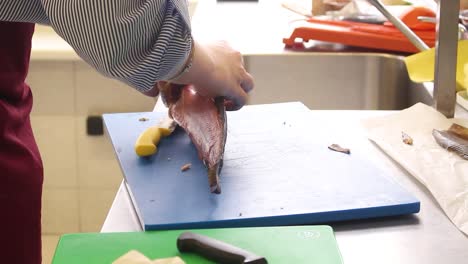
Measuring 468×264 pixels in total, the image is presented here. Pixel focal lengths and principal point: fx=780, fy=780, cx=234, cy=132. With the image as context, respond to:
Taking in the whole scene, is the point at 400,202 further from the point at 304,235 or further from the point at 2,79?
the point at 2,79

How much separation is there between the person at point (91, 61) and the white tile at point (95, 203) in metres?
1.07

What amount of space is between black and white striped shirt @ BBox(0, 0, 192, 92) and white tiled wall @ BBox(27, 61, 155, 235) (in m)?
1.23

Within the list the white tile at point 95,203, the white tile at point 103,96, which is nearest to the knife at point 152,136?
the white tile at point 103,96

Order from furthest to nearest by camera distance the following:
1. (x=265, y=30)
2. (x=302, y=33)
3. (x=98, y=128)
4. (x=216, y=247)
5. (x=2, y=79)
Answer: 1. (x=98, y=128)
2. (x=265, y=30)
3. (x=302, y=33)
4. (x=2, y=79)
5. (x=216, y=247)

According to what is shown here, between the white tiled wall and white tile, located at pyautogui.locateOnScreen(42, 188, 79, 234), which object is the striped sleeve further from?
white tile, located at pyautogui.locateOnScreen(42, 188, 79, 234)

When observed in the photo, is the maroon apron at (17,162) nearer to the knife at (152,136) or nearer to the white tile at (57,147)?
the knife at (152,136)

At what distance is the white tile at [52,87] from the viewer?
196 centimetres

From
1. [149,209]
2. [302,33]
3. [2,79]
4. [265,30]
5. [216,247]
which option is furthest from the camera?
[265,30]

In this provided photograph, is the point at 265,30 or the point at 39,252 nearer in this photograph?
the point at 39,252

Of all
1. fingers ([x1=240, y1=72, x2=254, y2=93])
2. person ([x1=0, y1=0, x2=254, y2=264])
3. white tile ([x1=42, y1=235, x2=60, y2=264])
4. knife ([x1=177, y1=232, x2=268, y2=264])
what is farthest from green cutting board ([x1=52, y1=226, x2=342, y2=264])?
white tile ([x1=42, y1=235, x2=60, y2=264])

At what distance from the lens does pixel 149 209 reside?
0.75 meters

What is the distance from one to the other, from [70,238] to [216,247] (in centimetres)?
14

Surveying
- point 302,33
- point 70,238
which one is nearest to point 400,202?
point 70,238

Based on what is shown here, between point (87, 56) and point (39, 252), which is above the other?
point (87, 56)
